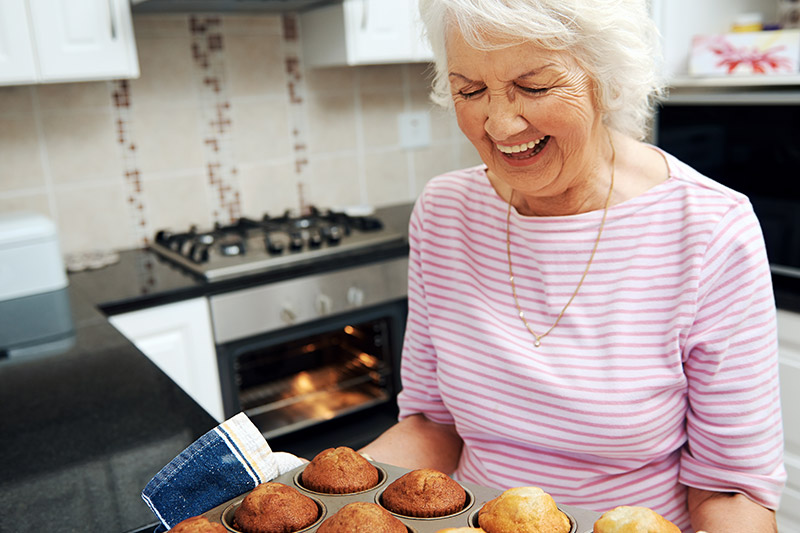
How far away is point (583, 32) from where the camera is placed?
0.83 metres

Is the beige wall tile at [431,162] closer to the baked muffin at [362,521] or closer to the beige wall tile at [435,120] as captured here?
the beige wall tile at [435,120]

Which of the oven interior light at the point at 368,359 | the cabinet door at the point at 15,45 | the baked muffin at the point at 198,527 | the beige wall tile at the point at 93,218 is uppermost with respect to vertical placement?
the cabinet door at the point at 15,45

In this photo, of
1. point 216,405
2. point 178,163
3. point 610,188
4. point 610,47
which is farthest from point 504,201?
point 178,163

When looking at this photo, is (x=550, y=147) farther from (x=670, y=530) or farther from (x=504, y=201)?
(x=670, y=530)

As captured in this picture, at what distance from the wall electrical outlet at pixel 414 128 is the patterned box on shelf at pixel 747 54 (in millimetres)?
933

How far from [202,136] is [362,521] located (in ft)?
6.26

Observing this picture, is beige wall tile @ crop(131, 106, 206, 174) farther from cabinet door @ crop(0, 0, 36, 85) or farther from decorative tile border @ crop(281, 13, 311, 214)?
cabinet door @ crop(0, 0, 36, 85)

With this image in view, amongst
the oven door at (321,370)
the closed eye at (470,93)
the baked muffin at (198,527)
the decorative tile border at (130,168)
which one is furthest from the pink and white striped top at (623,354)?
the decorative tile border at (130,168)

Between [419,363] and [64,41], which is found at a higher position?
[64,41]

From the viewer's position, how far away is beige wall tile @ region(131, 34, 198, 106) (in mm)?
2160

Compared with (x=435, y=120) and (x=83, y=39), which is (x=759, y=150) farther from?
(x=83, y=39)

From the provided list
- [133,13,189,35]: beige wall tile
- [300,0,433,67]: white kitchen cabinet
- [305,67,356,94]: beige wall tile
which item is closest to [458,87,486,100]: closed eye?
[300,0,433,67]: white kitchen cabinet

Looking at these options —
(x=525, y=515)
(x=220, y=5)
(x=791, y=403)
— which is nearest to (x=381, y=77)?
(x=220, y=5)

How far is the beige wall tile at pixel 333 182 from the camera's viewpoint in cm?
251
